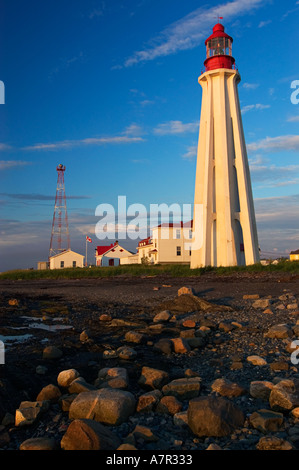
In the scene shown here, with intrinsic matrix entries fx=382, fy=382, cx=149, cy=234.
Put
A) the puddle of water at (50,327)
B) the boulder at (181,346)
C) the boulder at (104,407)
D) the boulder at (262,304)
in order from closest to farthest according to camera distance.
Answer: the boulder at (104,407)
the boulder at (181,346)
the puddle of water at (50,327)
the boulder at (262,304)

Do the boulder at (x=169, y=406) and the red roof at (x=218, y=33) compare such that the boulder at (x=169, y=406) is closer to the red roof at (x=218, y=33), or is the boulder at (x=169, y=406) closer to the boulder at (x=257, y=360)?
the boulder at (x=257, y=360)

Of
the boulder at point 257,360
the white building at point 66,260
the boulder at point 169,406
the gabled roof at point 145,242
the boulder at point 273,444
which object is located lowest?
the boulder at point 273,444

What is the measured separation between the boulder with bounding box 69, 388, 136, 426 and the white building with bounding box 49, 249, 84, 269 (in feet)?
186

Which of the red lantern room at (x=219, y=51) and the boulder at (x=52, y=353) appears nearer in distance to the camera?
the boulder at (x=52, y=353)

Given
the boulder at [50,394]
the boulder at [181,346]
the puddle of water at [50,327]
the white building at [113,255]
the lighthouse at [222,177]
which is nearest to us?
the boulder at [50,394]

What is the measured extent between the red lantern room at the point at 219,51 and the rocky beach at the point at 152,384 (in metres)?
28.7

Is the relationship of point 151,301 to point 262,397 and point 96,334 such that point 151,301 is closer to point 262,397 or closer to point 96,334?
point 96,334

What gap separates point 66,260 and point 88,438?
5841 cm

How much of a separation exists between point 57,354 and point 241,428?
Answer: 4702 mm

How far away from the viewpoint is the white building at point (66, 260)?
61188 mm

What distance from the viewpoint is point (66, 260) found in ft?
202

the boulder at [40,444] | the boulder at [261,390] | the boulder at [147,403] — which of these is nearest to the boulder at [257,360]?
the boulder at [261,390]

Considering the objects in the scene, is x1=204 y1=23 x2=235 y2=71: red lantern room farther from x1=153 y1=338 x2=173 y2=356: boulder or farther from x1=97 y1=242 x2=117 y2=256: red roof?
x1=97 y1=242 x2=117 y2=256: red roof

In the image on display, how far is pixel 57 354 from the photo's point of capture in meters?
8.38
